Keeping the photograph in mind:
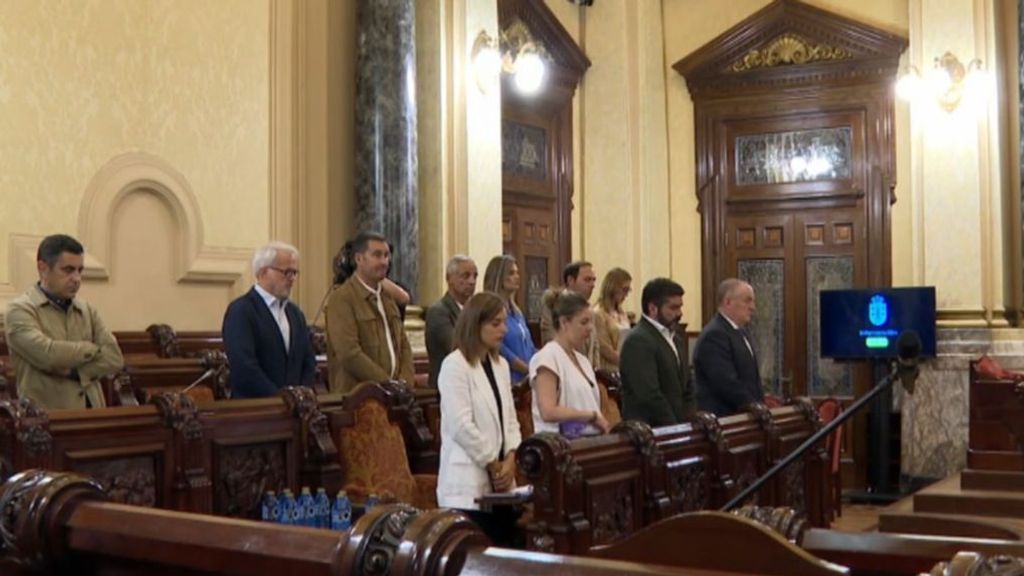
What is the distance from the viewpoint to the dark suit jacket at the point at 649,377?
4.99 metres

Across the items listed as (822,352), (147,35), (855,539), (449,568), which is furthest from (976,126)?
(449,568)

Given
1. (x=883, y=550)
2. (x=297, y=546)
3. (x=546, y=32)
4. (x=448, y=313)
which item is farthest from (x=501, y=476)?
(x=546, y=32)

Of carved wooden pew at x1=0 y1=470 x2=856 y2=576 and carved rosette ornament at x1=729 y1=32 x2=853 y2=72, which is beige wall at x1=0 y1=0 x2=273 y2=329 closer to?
carved wooden pew at x1=0 y1=470 x2=856 y2=576

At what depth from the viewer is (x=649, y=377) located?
5.00 metres

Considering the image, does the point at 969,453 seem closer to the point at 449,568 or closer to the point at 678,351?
the point at 678,351

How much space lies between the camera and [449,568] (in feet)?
4.93

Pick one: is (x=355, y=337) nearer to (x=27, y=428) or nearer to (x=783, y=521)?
(x=27, y=428)

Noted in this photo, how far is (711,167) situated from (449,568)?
31.6 feet

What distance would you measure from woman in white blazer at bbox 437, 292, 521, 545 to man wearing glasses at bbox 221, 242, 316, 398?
2.94ft

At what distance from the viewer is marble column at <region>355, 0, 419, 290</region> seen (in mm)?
7660

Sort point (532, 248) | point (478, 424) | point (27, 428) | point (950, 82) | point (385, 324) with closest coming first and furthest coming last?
point (27, 428) → point (478, 424) → point (385, 324) → point (950, 82) → point (532, 248)

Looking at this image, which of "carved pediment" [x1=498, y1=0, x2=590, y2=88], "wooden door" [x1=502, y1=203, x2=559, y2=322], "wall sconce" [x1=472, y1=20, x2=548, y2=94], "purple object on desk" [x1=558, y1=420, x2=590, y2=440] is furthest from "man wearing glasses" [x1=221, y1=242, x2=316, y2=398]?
"carved pediment" [x1=498, y1=0, x2=590, y2=88]

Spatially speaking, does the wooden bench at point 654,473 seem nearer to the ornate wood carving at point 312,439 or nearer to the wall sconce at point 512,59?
the ornate wood carving at point 312,439

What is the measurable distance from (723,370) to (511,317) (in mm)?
1169
